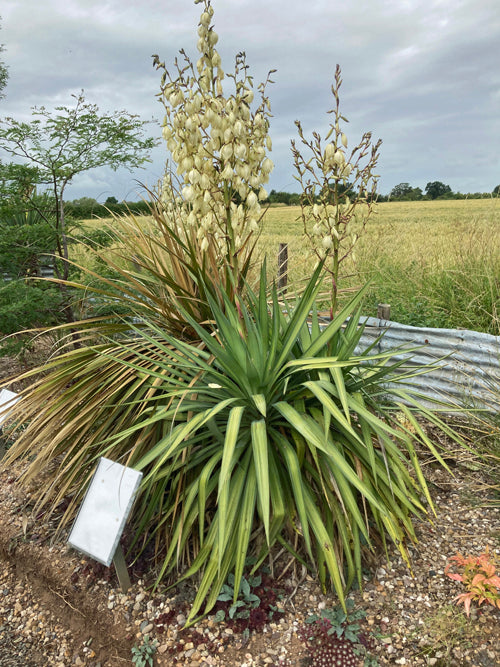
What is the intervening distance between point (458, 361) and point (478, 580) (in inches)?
77.5

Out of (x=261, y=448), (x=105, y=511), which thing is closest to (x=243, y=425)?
(x=261, y=448)

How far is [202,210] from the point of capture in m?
2.17

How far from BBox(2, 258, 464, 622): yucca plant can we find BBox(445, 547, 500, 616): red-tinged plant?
29 cm

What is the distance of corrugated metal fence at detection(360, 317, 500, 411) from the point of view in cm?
352

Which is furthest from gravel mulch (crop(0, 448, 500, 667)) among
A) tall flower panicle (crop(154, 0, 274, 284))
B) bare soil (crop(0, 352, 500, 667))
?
tall flower panicle (crop(154, 0, 274, 284))

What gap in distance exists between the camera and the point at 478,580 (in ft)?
6.61

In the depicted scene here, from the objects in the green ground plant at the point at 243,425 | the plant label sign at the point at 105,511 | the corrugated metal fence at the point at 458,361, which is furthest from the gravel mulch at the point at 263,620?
the corrugated metal fence at the point at 458,361

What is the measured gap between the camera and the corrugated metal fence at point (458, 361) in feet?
11.5

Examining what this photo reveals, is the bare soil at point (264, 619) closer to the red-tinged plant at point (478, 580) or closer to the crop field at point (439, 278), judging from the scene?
the red-tinged plant at point (478, 580)

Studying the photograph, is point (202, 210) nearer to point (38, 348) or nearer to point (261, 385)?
point (261, 385)

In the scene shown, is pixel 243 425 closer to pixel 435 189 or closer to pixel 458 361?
pixel 458 361

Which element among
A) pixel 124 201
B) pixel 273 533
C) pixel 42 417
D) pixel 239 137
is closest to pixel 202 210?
pixel 239 137

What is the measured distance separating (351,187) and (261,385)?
1041 millimetres

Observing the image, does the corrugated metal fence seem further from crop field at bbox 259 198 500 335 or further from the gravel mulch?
the gravel mulch
